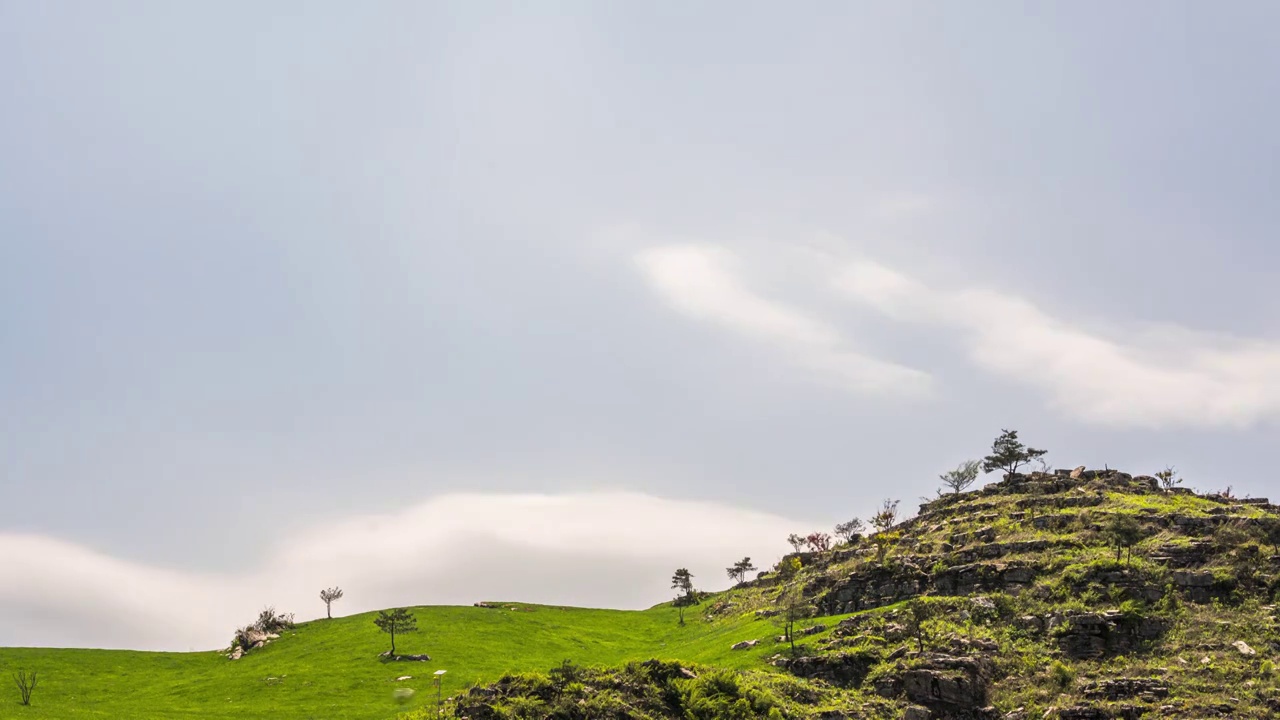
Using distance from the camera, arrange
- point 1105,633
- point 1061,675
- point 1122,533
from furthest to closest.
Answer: point 1122,533
point 1105,633
point 1061,675

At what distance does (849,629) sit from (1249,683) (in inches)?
1298

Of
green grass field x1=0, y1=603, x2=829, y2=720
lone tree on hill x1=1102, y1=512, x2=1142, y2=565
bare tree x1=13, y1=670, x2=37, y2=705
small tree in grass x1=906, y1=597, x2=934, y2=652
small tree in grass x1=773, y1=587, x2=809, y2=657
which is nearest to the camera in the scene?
small tree in grass x1=906, y1=597, x2=934, y2=652

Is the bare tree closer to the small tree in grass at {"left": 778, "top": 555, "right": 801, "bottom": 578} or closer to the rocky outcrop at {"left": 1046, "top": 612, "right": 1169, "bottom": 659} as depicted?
the rocky outcrop at {"left": 1046, "top": 612, "right": 1169, "bottom": 659}

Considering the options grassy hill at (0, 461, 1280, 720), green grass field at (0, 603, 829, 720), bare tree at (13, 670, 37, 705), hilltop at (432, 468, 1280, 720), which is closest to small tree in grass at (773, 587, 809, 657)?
hilltop at (432, 468, 1280, 720)

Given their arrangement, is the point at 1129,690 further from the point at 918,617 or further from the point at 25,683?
the point at 25,683

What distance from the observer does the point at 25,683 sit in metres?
83.9

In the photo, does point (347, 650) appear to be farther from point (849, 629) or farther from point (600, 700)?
point (849, 629)

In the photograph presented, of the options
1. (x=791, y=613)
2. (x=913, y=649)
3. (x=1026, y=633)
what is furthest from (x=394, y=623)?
(x=1026, y=633)

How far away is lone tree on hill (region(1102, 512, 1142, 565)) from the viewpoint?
7988 centimetres

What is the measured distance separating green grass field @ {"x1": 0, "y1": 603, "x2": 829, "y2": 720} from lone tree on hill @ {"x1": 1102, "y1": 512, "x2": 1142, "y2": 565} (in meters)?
38.8

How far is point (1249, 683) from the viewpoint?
57.3 m

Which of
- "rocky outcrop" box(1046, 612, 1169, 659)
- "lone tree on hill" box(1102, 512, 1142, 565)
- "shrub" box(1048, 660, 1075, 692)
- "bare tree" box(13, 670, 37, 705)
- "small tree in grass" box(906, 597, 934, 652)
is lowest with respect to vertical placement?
"shrub" box(1048, 660, 1075, 692)

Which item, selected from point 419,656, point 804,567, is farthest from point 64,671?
point 804,567

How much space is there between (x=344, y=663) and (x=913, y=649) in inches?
2675
